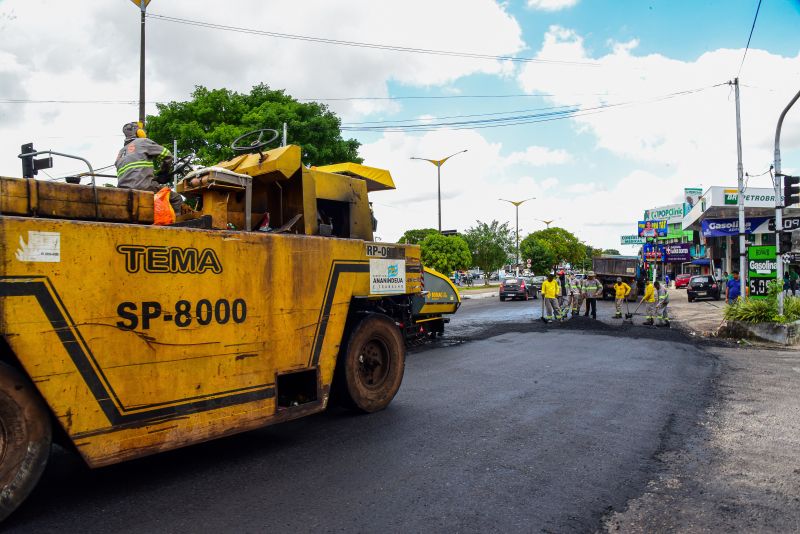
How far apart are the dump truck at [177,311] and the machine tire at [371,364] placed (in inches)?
1.0

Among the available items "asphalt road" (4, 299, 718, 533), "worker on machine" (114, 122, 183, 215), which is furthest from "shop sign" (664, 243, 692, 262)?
"worker on machine" (114, 122, 183, 215)

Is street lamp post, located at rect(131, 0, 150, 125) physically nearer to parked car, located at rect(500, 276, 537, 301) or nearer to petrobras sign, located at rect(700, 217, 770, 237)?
parked car, located at rect(500, 276, 537, 301)

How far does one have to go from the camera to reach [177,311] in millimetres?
4305

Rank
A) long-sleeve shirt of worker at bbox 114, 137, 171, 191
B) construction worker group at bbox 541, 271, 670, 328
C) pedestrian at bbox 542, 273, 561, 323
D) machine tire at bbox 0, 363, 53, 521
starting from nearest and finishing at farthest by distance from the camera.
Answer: machine tire at bbox 0, 363, 53, 521 → long-sleeve shirt of worker at bbox 114, 137, 171, 191 → construction worker group at bbox 541, 271, 670, 328 → pedestrian at bbox 542, 273, 561, 323

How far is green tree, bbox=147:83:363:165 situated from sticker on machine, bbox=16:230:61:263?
23.6 meters

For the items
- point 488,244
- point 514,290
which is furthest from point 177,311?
point 488,244

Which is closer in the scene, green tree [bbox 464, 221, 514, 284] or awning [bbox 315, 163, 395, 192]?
awning [bbox 315, 163, 395, 192]

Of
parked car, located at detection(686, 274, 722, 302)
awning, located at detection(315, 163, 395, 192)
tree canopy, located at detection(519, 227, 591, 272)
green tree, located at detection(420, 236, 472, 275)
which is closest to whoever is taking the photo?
awning, located at detection(315, 163, 395, 192)

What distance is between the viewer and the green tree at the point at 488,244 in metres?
59.6

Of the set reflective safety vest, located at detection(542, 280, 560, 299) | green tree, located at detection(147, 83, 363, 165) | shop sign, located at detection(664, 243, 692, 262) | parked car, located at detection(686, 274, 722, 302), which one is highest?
green tree, located at detection(147, 83, 363, 165)

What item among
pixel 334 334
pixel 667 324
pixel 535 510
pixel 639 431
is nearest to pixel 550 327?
pixel 667 324

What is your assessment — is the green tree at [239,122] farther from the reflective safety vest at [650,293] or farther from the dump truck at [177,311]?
the dump truck at [177,311]

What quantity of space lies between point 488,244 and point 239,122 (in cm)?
3568

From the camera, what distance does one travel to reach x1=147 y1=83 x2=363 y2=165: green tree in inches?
1049
